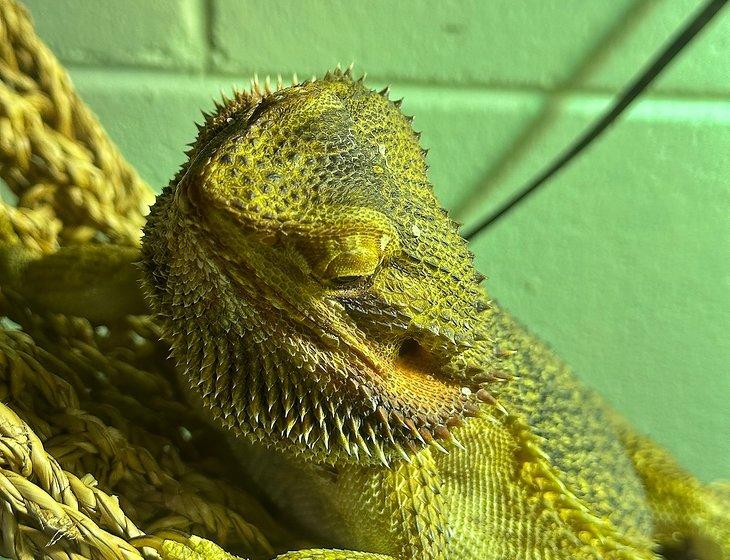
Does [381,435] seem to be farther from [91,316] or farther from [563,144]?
[563,144]

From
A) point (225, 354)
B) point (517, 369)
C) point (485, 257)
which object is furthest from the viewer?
point (485, 257)

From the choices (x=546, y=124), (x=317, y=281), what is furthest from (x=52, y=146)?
(x=546, y=124)

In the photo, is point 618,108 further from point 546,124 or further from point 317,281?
point 317,281

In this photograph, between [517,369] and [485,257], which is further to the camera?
[485,257]

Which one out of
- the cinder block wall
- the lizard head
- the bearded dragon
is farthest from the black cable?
the lizard head

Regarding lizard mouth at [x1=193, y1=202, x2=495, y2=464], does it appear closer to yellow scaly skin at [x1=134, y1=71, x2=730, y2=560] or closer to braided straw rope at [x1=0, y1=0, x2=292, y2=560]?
yellow scaly skin at [x1=134, y1=71, x2=730, y2=560]

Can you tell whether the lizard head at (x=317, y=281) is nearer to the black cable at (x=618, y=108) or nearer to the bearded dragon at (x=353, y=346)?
the bearded dragon at (x=353, y=346)

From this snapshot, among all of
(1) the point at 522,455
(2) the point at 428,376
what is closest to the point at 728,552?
(1) the point at 522,455
